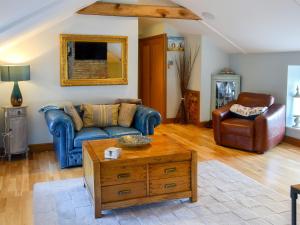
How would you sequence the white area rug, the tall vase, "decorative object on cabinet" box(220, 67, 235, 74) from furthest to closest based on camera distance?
the tall vase, "decorative object on cabinet" box(220, 67, 235, 74), the white area rug

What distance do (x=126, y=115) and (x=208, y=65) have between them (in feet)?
8.64

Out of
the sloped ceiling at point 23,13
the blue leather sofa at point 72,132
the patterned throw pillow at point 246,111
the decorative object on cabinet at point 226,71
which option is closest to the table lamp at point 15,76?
the blue leather sofa at point 72,132

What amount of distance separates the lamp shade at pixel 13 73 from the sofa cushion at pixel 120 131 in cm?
135

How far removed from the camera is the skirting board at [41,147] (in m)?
5.17

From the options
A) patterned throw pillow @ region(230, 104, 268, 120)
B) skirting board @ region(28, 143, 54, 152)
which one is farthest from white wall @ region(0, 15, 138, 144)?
patterned throw pillow @ region(230, 104, 268, 120)

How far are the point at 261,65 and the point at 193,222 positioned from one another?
406 centimetres

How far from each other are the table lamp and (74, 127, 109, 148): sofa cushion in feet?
3.35

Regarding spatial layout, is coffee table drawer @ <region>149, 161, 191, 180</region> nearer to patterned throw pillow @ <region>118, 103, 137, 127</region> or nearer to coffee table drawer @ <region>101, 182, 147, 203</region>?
coffee table drawer @ <region>101, 182, 147, 203</region>

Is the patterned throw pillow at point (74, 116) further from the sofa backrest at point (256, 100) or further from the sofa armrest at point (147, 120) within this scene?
the sofa backrest at point (256, 100)

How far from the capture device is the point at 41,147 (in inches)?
205

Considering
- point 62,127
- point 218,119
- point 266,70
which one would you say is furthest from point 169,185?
point 266,70

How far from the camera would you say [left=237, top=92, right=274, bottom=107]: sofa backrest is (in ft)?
17.8

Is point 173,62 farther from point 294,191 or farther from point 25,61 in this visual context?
point 294,191

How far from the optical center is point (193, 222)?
290cm
